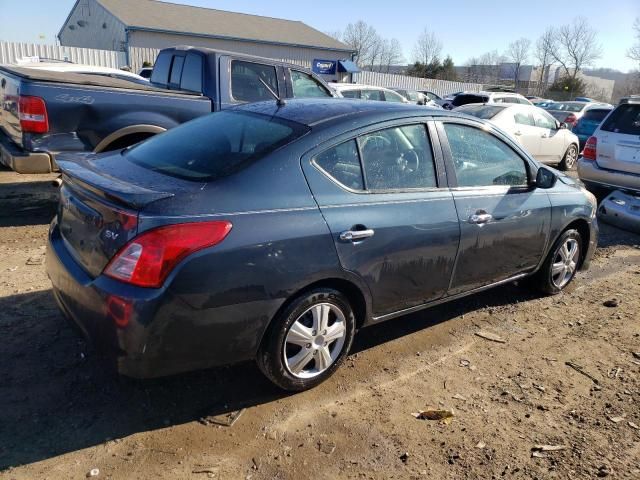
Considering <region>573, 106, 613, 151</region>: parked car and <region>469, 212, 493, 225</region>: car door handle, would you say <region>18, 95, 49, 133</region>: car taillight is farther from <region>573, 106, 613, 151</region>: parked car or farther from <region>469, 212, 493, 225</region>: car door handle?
<region>573, 106, 613, 151</region>: parked car

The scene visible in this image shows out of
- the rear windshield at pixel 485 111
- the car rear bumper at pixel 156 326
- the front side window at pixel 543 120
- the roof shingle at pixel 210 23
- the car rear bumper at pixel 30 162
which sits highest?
the roof shingle at pixel 210 23

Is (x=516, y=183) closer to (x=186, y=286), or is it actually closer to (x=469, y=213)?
(x=469, y=213)

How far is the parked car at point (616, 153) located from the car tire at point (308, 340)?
5.92 meters

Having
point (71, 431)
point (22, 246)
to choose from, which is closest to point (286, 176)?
point (71, 431)

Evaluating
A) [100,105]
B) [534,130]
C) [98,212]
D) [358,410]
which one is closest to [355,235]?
[358,410]

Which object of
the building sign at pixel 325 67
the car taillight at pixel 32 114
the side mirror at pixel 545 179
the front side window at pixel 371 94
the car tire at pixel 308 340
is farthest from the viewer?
the building sign at pixel 325 67

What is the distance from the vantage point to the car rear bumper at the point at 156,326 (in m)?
2.50

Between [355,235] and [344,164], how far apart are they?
1.47ft

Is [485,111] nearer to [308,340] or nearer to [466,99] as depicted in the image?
[466,99]

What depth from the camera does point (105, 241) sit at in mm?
2637

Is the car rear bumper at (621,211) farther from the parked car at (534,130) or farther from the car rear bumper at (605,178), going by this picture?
the parked car at (534,130)

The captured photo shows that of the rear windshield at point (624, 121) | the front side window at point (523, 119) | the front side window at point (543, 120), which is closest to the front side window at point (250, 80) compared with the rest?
the rear windshield at point (624, 121)

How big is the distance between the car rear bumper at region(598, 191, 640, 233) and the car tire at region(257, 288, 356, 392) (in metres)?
5.63

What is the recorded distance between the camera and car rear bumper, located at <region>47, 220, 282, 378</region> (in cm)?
250
